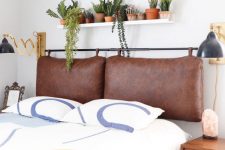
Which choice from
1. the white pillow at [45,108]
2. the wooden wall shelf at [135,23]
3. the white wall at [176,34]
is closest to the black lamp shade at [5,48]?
the white wall at [176,34]

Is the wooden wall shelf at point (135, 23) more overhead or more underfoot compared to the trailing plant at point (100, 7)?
more underfoot

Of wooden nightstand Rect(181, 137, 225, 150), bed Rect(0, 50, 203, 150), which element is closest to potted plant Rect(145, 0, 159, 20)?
bed Rect(0, 50, 203, 150)

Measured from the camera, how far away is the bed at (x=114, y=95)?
2021 mm

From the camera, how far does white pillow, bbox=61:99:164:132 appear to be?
7.45 ft

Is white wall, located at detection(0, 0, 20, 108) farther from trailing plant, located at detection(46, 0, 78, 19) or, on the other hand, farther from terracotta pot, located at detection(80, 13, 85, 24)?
terracotta pot, located at detection(80, 13, 85, 24)

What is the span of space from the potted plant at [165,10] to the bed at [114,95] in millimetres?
345

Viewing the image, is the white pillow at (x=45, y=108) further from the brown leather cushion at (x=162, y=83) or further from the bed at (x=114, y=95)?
the brown leather cushion at (x=162, y=83)

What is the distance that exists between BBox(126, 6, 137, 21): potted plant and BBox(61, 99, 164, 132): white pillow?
0.76 m

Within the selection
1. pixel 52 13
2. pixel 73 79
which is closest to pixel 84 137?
pixel 73 79

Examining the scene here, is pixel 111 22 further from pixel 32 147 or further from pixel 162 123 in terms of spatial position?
pixel 32 147

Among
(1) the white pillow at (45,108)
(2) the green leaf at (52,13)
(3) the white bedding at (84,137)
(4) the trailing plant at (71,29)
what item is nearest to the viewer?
(3) the white bedding at (84,137)

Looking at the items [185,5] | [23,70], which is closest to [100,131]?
[185,5]

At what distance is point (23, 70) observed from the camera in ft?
12.6

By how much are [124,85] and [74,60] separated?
634 mm
